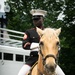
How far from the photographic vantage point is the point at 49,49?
21.5 feet

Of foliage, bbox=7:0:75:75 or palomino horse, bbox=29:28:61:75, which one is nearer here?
A: palomino horse, bbox=29:28:61:75

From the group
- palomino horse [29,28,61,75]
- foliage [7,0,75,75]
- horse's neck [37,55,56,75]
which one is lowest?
foliage [7,0,75,75]

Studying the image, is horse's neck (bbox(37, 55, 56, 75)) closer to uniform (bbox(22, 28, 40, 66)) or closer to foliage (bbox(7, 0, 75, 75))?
uniform (bbox(22, 28, 40, 66))

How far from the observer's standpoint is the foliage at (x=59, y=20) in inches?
1617

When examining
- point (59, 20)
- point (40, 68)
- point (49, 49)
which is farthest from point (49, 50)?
point (59, 20)

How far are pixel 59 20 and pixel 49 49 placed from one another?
120 feet

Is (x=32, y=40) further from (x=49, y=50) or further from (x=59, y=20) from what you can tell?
(x=59, y=20)

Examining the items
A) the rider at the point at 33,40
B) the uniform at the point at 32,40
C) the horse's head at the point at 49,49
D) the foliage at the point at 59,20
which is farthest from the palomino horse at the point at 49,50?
the foliage at the point at 59,20

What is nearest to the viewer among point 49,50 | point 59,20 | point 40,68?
point 49,50

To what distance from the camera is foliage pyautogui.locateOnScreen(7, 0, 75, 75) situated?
135 feet

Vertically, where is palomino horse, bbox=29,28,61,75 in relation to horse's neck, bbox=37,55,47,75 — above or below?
above

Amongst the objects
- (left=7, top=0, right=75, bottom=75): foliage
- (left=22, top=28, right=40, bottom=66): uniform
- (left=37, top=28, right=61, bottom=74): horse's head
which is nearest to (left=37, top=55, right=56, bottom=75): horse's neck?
(left=37, top=28, right=61, bottom=74): horse's head

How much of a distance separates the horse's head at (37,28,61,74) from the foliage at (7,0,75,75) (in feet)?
108

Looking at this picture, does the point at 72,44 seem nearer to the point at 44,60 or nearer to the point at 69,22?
the point at 69,22
